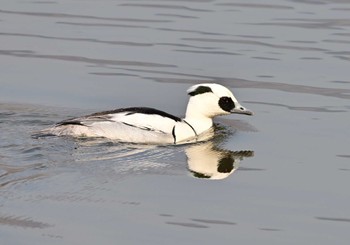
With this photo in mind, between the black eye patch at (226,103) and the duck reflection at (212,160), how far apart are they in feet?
1.92

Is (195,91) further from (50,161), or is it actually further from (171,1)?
(171,1)

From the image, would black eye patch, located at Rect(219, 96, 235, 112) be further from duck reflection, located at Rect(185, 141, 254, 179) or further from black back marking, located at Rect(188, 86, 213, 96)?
duck reflection, located at Rect(185, 141, 254, 179)

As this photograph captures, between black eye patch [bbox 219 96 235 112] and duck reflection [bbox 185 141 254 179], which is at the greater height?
black eye patch [bbox 219 96 235 112]

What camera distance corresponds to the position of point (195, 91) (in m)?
15.4

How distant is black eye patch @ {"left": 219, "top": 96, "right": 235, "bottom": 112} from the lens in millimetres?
15391

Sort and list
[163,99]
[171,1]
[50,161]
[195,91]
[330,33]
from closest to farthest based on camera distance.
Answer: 1. [50,161]
2. [195,91]
3. [163,99]
4. [330,33]
5. [171,1]

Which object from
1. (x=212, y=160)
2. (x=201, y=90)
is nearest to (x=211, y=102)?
(x=201, y=90)

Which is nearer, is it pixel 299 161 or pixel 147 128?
pixel 299 161

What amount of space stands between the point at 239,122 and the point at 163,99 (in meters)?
1.41

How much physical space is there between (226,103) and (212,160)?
1.59 metres

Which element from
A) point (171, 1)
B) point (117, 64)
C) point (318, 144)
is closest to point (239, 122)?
point (318, 144)

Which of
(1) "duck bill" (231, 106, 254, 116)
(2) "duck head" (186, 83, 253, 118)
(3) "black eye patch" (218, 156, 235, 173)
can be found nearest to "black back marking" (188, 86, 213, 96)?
(2) "duck head" (186, 83, 253, 118)

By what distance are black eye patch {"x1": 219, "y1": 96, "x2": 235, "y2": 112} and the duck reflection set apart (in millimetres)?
585

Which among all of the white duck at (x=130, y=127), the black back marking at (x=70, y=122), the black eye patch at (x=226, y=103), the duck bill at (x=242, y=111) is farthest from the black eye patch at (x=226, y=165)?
the black back marking at (x=70, y=122)
